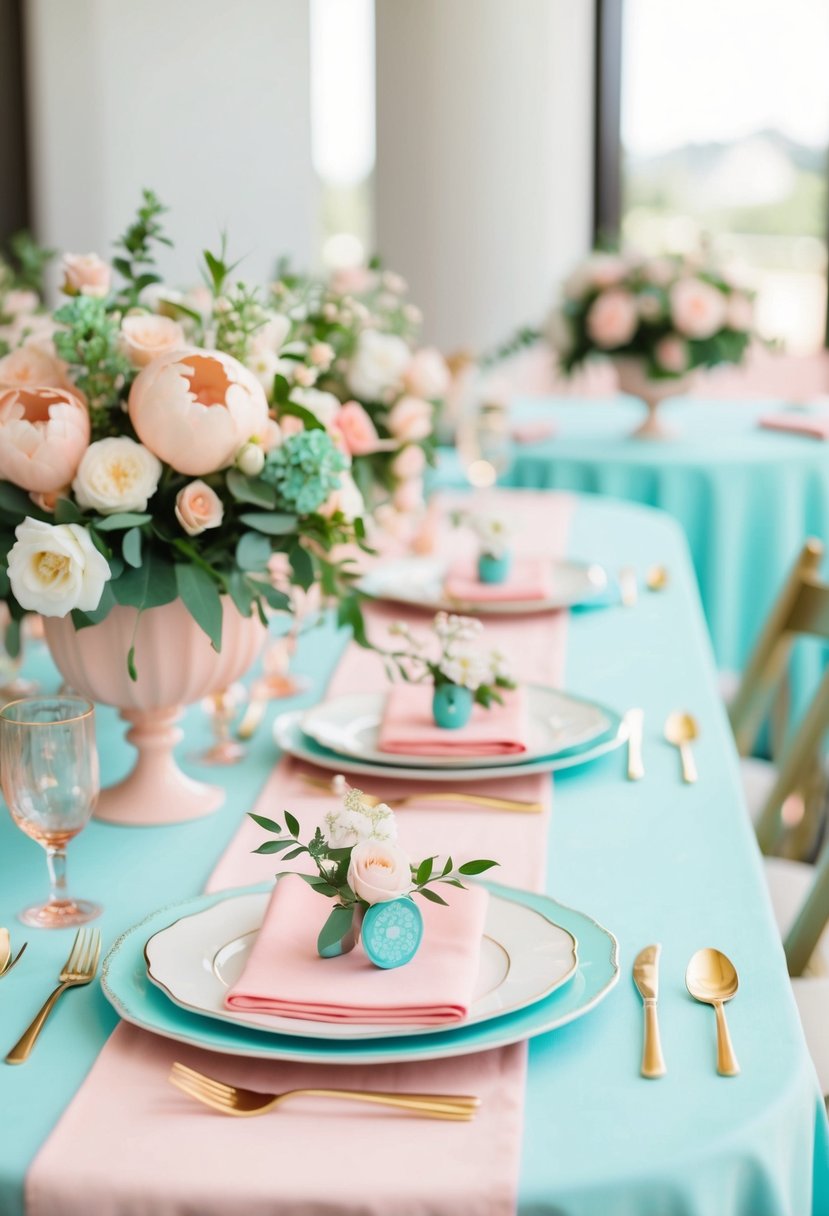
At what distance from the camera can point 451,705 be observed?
1.46 m

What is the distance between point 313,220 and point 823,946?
3.77 metres

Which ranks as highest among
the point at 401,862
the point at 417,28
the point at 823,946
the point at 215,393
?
the point at 417,28

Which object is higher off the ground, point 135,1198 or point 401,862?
point 401,862

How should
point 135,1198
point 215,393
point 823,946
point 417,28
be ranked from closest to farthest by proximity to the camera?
point 135,1198, point 215,393, point 823,946, point 417,28

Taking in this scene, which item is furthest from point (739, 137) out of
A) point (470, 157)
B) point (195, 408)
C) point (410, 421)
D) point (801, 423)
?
point (195, 408)

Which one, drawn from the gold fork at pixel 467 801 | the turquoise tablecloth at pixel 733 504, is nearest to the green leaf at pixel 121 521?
the gold fork at pixel 467 801

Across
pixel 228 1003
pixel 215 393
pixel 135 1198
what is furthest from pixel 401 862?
pixel 215 393

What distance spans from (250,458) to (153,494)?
9 cm

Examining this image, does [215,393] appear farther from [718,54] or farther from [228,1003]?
[718,54]

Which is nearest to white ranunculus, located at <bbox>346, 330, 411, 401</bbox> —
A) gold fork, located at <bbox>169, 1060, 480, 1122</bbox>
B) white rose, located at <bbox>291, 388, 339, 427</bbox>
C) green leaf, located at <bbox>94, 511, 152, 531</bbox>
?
white rose, located at <bbox>291, 388, 339, 427</bbox>

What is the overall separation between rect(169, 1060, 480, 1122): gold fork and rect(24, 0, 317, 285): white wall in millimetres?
3958

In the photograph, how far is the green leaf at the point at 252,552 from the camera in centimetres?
121

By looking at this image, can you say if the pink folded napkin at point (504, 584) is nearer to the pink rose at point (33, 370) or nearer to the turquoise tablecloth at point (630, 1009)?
the turquoise tablecloth at point (630, 1009)

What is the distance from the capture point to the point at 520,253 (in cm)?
513
